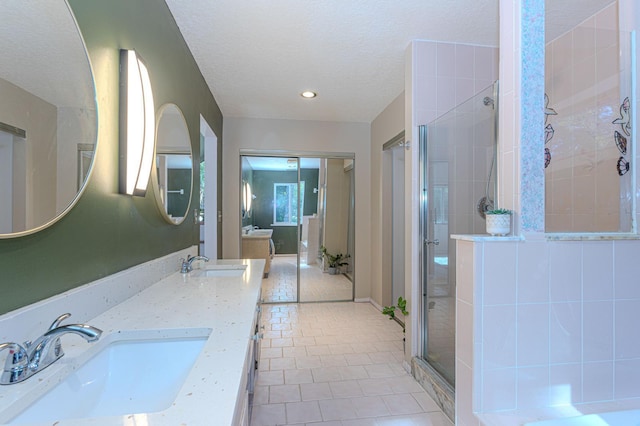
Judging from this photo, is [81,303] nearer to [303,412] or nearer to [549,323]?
[303,412]

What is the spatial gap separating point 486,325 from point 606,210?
1.10 meters

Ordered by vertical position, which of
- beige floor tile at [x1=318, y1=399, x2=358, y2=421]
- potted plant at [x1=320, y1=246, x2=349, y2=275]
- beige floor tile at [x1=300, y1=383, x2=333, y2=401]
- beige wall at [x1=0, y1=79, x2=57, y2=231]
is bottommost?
beige floor tile at [x1=318, y1=399, x2=358, y2=421]

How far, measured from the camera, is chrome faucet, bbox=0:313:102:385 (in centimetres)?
64

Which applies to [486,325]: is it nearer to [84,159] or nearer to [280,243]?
[84,159]

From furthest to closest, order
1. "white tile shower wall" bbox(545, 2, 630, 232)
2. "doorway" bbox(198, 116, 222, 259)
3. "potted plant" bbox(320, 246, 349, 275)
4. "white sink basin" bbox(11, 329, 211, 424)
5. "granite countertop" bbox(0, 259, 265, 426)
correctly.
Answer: "potted plant" bbox(320, 246, 349, 275) → "doorway" bbox(198, 116, 222, 259) → "white tile shower wall" bbox(545, 2, 630, 232) → "white sink basin" bbox(11, 329, 211, 424) → "granite countertop" bbox(0, 259, 265, 426)

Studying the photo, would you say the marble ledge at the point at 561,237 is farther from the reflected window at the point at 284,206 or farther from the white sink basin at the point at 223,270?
the reflected window at the point at 284,206

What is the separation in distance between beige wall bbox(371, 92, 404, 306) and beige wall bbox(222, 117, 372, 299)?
0.35ft

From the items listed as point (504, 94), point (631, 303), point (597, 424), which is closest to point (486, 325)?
point (597, 424)

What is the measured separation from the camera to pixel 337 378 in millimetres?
2244

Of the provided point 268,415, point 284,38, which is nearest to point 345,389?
point 268,415

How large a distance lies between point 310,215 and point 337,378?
2.44 m

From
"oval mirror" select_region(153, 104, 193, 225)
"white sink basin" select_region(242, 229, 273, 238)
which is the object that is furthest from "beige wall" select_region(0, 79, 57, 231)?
"white sink basin" select_region(242, 229, 273, 238)

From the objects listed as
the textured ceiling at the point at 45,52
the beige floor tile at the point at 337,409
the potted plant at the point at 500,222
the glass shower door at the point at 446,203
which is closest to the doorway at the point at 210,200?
the beige floor tile at the point at 337,409

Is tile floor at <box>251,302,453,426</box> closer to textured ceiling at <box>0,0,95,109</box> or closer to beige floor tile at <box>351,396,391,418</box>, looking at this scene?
beige floor tile at <box>351,396,391,418</box>
